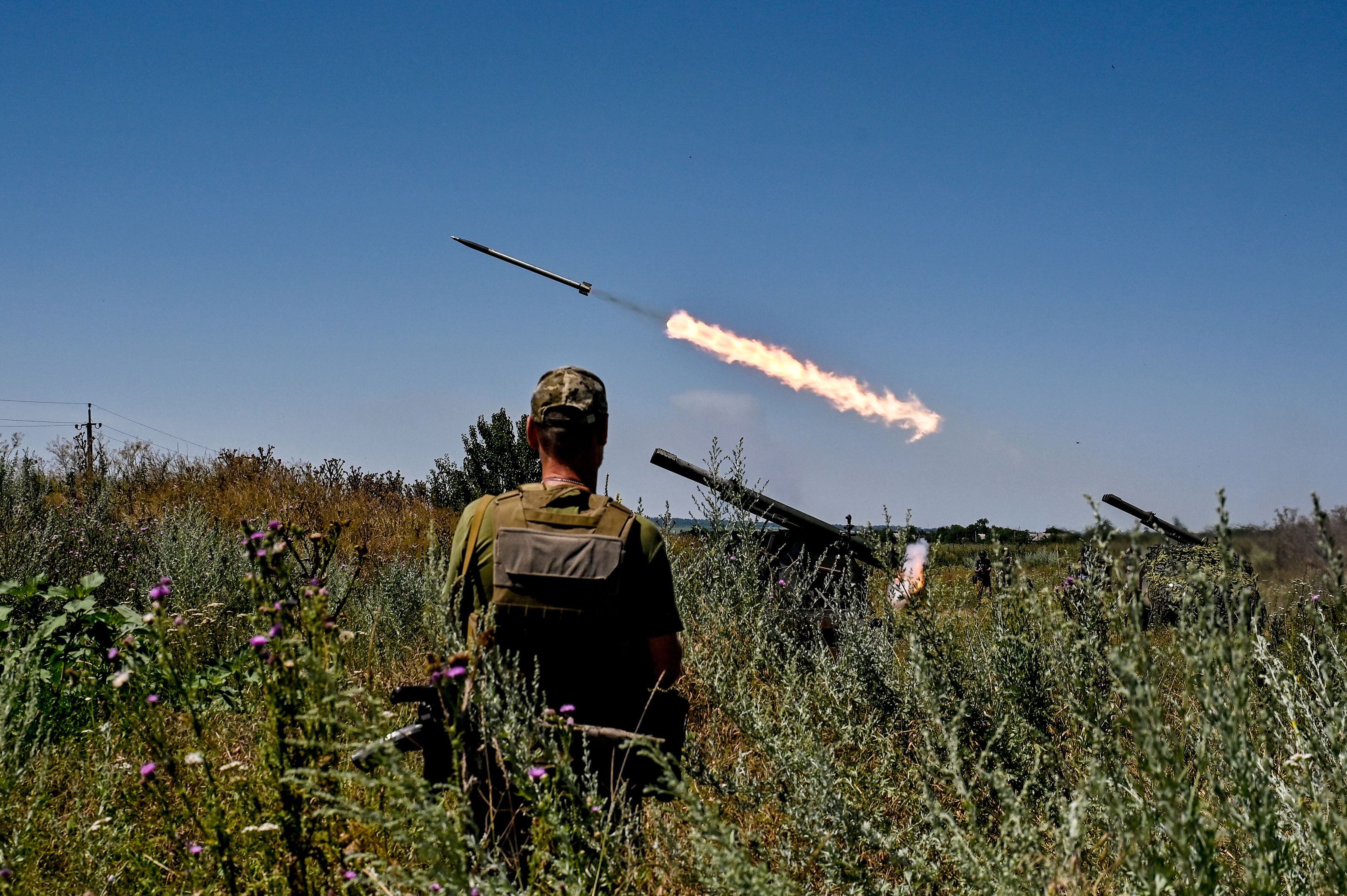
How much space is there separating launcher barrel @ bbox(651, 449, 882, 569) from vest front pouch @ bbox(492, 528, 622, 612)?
3215 mm

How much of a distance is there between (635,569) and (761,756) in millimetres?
1252

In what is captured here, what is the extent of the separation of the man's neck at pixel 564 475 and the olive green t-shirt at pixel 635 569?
63 mm

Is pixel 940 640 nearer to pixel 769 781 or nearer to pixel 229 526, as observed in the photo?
pixel 769 781

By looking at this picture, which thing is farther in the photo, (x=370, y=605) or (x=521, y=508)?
(x=370, y=605)

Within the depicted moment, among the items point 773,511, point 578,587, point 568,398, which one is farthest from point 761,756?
point 773,511

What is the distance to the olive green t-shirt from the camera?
3078 millimetres

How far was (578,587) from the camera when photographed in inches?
116

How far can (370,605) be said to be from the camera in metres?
7.46

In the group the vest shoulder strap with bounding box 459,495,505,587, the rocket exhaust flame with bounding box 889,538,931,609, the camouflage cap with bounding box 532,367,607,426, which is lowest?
the rocket exhaust flame with bounding box 889,538,931,609

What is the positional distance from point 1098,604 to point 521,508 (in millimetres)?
2360

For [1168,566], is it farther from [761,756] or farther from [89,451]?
[89,451]

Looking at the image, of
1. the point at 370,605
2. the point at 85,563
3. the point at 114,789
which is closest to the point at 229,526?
the point at 85,563

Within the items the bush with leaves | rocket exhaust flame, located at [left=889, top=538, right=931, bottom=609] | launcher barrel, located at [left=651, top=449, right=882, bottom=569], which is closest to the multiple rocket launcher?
launcher barrel, located at [left=651, top=449, right=882, bottom=569]

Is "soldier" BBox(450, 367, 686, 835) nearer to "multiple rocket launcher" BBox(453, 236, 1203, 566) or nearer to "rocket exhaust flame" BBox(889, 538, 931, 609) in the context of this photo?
"rocket exhaust flame" BBox(889, 538, 931, 609)
